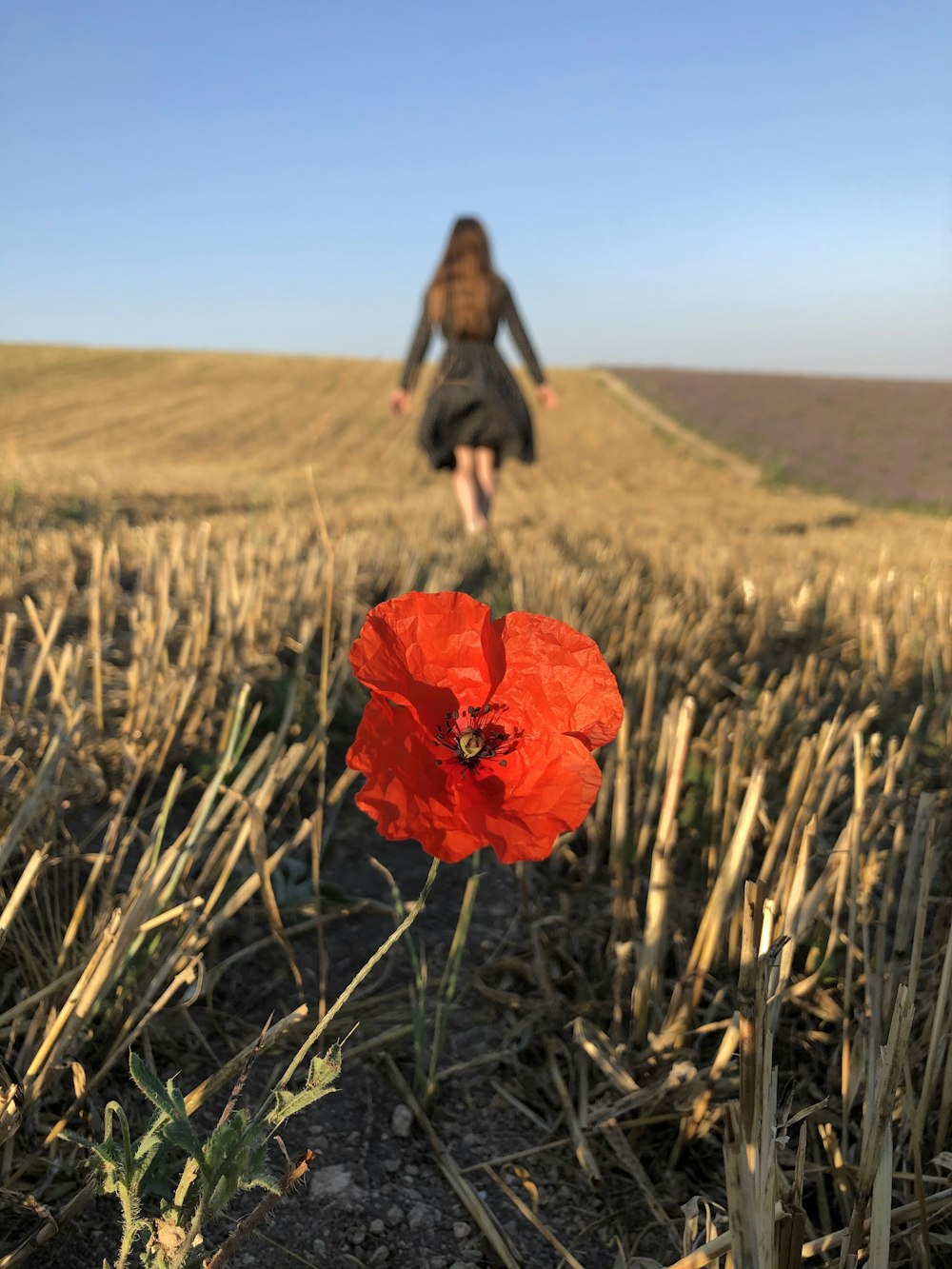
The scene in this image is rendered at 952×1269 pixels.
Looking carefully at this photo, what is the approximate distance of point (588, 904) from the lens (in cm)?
165

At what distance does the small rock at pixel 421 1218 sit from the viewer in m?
1.04

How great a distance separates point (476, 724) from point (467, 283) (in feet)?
16.2

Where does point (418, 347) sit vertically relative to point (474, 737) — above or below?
above

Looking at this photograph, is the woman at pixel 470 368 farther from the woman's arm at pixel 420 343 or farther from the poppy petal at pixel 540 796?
the poppy petal at pixel 540 796

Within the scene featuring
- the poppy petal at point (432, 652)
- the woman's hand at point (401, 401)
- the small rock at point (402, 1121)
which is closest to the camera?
the poppy petal at point (432, 652)

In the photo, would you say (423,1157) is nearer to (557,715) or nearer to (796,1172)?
(796,1172)

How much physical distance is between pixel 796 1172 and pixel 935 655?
2.44 metres

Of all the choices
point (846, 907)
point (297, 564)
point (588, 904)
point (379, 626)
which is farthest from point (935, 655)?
point (379, 626)

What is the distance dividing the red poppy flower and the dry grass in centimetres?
20

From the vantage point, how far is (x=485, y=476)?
565 cm

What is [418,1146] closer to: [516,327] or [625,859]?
[625,859]

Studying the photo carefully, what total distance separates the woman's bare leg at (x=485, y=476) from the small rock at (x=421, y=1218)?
4.61m

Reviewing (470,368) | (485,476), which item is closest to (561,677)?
(470,368)

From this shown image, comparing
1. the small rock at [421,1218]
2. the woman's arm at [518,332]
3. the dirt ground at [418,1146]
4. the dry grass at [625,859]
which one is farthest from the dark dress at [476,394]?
the small rock at [421,1218]
